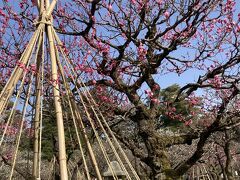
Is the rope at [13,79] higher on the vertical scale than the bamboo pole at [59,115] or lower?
higher

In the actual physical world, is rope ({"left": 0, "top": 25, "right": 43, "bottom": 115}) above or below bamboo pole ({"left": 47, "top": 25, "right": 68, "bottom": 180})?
above

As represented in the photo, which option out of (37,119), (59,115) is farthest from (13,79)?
(59,115)

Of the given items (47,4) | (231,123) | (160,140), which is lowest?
(231,123)

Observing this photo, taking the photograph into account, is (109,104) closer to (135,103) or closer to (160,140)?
(135,103)

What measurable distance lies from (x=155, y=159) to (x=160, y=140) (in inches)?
12.0

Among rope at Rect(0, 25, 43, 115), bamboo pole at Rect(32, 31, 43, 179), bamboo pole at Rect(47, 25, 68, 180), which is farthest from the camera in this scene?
bamboo pole at Rect(32, 31, 43, 179)

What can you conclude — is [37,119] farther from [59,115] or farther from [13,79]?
[59,115]

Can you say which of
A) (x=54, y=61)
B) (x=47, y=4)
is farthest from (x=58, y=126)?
(x=47, y=4)

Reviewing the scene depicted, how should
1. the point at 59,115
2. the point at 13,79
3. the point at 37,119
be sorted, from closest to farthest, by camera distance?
the point at 59,115 < the point at 13,79 < the point at 37,119

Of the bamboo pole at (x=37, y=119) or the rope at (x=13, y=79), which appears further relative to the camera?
the bamboo pole at (x=37, y=119)

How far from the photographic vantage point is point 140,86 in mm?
5020

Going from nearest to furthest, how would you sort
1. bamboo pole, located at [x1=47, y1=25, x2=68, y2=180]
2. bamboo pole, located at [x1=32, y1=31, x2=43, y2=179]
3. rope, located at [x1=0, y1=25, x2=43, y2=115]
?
1. bamboo pole, located at [x1=47, y1=25, x2=68, y2=180]
2. rope, located at [x1=0, y1=25, x2=43, y2=115]
3. bamboo pole, located at [x1=32, y1=31, x2=43, y2=179]

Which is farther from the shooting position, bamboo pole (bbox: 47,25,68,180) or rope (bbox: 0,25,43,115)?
rope (bbox: 0,25,43,115)

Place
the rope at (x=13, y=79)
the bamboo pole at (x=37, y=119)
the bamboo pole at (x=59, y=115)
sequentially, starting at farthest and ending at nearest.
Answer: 1. the bamboo pole at (x=37, y=119)
2. the rope at (x=13, y=79)
3. the bamboo pole at (x=59, y=115)
